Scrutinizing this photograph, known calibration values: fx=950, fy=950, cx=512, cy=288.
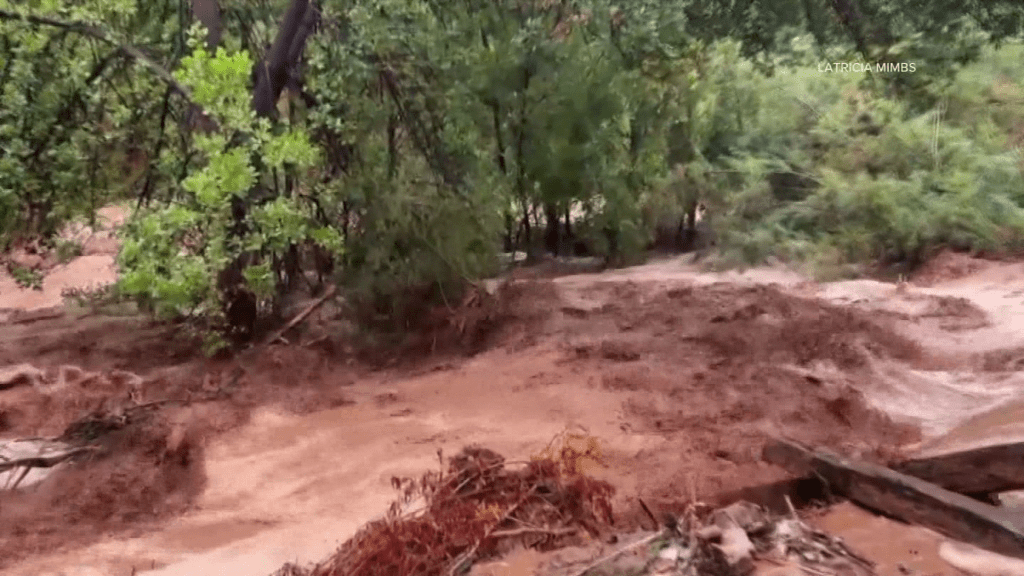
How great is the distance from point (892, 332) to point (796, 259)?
457cm

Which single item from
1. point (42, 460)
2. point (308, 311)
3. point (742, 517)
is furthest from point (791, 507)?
point (308, 311)

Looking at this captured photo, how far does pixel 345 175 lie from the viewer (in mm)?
9250

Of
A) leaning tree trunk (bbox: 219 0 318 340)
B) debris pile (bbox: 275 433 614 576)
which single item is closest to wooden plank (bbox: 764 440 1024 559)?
debris pile (bbox: 275 433 614 576)

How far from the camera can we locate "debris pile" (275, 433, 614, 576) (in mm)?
4223

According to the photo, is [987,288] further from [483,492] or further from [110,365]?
[110,365]

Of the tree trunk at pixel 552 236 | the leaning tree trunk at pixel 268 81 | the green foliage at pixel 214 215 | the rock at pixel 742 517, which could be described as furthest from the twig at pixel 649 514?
the tree trunk at pixel 552 236

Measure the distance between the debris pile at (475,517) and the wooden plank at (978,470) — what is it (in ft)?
5.38

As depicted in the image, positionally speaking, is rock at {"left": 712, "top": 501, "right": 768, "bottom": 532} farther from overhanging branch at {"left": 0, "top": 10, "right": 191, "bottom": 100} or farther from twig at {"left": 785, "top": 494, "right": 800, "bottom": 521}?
overhanging branch at {"left": 0, "top": 10, "right": 191, "bottom": 100}

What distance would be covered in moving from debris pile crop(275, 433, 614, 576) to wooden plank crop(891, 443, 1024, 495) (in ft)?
5.38

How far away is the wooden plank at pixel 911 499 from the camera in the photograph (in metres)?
4.04

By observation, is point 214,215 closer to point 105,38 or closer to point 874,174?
point 105,38

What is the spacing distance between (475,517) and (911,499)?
2063 millimetres

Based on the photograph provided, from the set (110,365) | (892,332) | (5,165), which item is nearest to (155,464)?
(5,165)

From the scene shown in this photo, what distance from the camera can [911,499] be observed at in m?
4.48
